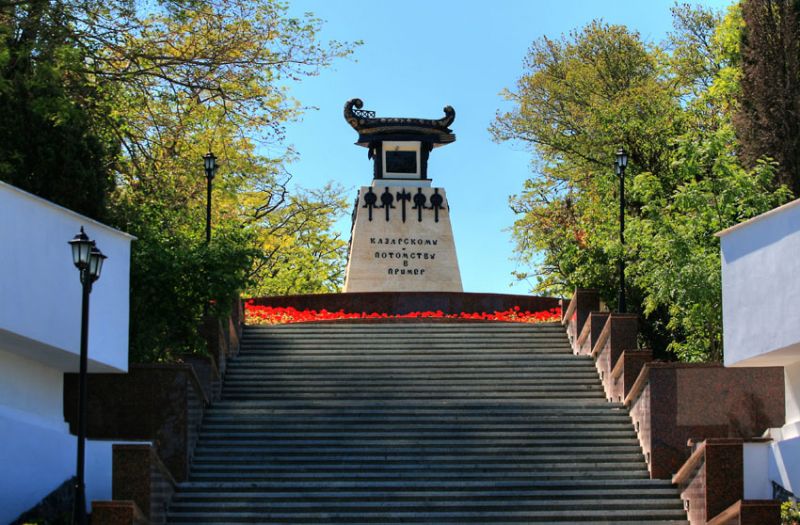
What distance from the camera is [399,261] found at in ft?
125

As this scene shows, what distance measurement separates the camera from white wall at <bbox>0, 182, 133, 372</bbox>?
18.8 metres

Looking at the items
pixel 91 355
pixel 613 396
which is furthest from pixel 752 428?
pixel 91 355

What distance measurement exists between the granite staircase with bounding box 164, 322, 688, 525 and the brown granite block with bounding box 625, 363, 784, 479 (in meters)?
0.55

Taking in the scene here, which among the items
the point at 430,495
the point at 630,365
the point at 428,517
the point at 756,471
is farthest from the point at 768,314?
the point at 428,517

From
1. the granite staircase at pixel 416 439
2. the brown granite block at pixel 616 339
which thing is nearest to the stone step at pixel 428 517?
the granite staircase at pixel 416 439

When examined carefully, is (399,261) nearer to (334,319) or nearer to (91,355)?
(334,319)

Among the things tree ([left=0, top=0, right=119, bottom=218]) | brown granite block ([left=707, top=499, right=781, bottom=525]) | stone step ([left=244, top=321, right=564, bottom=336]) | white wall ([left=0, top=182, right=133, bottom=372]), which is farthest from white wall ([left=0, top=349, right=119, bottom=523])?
brown granite block ([left=707, top=499, right=781, bottom=525])

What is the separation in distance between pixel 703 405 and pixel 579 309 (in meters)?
6.01

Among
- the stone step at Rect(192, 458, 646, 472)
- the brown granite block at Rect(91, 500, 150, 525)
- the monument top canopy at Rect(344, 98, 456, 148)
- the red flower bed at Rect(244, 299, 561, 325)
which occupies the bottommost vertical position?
the brown granite block at Rect(91, 500, 150, 525)

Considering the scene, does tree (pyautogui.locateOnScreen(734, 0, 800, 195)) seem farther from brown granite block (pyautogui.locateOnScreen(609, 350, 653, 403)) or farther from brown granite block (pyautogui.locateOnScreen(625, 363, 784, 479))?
brown granite block (pyautogui.locateOnScreen(625, 363, 784, 479))

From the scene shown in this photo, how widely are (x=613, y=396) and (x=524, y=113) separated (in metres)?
22.1

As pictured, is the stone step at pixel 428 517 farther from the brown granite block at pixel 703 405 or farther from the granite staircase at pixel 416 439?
the brown granite block at pixel 703 405

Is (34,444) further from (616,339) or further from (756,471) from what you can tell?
(616,339)

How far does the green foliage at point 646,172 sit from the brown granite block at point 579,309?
1219 millimetres
